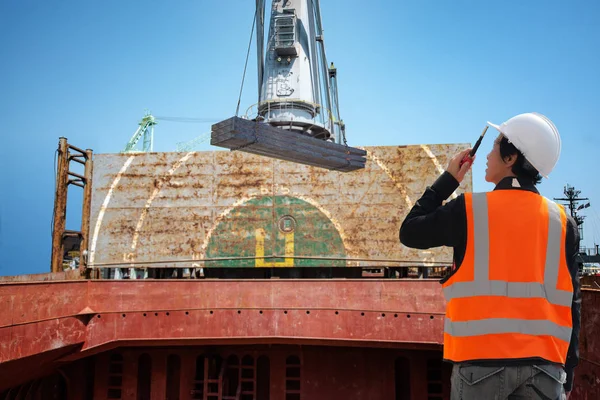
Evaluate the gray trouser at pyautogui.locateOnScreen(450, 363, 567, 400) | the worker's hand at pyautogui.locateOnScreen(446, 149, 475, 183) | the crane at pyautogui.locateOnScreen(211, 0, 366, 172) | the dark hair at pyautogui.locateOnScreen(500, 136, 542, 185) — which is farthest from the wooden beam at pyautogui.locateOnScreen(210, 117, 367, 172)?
the gray trouser at pyautogui.locateOnScreen(450, 363, 567, 400)

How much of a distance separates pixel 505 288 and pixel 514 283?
0.16 feet

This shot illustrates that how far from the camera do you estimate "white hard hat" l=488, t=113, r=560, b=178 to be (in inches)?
94.4

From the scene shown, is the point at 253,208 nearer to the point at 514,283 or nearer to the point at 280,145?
the point at 280,145

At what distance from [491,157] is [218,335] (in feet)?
26.4

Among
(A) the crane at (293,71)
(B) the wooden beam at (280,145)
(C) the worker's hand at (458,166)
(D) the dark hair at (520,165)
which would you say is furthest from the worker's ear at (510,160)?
(A) the crane at (293,71)

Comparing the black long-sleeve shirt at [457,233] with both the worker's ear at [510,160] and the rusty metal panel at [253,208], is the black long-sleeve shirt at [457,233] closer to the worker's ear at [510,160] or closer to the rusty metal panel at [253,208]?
the worker's ear at [510,160]

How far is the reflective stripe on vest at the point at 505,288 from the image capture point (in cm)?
221

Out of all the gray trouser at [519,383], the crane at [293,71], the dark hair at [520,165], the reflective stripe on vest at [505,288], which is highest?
the crane at [293,71]

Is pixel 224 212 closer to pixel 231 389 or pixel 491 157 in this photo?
pixel 231 389

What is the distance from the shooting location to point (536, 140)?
2.40m

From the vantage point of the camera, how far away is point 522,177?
2.44 meters

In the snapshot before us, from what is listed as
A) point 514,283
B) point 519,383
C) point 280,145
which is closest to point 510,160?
point 514,283

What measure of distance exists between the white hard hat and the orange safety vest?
8.1 inches

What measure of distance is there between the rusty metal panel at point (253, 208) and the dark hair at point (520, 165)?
1359 centimetres
